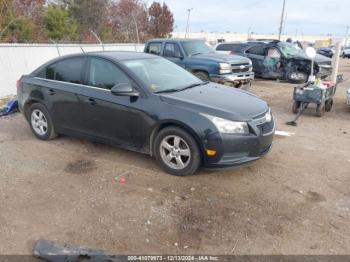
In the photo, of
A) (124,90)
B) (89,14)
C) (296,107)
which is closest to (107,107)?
(124,90)

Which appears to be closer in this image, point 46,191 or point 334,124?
point 46,191

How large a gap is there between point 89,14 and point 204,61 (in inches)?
938

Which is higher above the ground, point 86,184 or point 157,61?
point 157,61

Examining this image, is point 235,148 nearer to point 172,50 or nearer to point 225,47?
point 172,50

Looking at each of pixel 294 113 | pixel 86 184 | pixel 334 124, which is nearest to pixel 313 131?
pixel 334 124

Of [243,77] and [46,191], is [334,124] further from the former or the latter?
[46,191]

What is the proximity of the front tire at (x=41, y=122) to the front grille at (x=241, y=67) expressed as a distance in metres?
6.54

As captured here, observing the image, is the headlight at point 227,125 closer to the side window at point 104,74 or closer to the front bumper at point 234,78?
the side window at point 104,74

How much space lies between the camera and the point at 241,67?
37.0 feet

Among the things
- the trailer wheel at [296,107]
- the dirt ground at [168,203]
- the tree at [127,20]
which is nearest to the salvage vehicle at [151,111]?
the dirt ground at [168,203]

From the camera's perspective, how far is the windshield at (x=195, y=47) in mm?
11336

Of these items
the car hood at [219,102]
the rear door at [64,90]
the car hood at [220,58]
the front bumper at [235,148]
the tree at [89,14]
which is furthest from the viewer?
the tree at [89,14]

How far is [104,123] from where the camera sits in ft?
16.7

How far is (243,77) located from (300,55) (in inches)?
178
